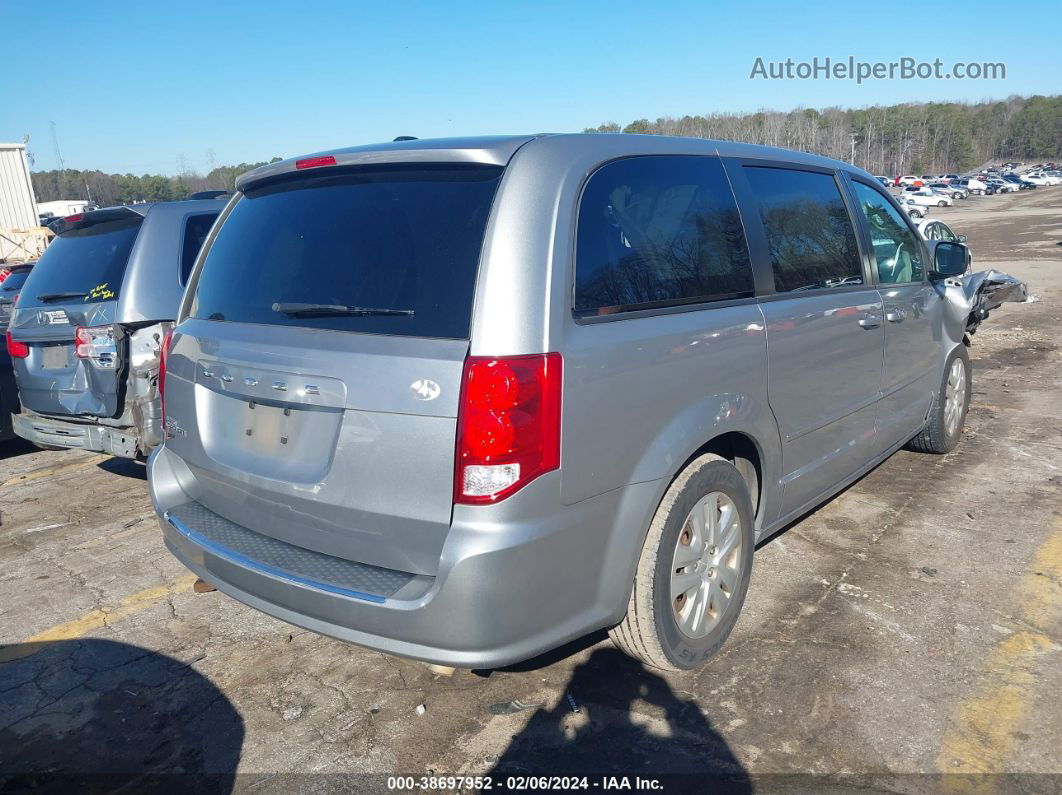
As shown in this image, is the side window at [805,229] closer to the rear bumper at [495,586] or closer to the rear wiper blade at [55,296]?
the rear bumper at [495,586]

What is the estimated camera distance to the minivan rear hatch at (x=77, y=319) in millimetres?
4941

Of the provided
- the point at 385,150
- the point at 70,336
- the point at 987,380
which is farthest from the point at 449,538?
the point at 987,380

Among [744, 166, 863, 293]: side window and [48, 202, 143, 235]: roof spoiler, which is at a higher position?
[48, 202, 143, 235]: roof spoiler

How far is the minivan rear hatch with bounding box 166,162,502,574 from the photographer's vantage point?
7.38ft

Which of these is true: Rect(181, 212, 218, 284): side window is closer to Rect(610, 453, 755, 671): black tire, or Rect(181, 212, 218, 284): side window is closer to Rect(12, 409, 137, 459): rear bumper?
Rect(12, 409, 137, 459): rear bumper

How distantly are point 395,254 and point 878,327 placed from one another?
8.96ft

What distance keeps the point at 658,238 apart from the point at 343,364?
3.94 ft

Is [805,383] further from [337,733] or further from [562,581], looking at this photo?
[337,733]

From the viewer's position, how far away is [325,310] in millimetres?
2514

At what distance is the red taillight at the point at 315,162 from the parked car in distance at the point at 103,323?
94.1 inches

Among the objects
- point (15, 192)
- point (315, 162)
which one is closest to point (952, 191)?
point (15, 192)

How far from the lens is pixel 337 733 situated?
107 inches

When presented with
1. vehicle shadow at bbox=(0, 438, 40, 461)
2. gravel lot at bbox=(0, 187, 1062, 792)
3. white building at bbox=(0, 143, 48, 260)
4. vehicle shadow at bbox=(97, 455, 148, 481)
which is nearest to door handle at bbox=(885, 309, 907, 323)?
gravel lot at bbox=(0, 187, 1062, 792)

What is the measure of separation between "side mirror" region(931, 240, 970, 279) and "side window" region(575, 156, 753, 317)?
2339mm
